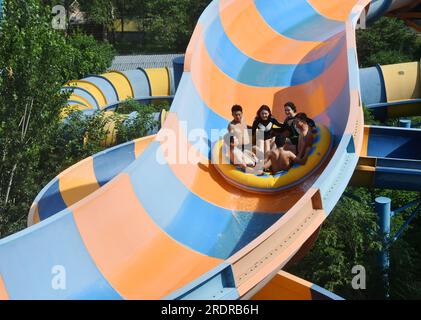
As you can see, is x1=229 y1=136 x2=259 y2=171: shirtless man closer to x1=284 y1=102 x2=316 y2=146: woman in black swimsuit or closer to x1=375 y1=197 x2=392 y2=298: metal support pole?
x1=284 y1=102 x2=316 y2=146: woman in black swimsuit

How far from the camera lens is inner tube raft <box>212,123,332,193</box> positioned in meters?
5.54

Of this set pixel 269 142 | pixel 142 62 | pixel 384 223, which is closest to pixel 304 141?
pixel 269 142

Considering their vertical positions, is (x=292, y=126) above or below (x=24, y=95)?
below

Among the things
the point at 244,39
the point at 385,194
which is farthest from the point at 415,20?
the point at 244,39

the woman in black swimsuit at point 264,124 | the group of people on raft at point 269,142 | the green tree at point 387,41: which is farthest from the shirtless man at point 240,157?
the green tree at point 387,41

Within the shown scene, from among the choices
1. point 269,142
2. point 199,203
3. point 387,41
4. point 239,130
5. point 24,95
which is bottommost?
point 199,203

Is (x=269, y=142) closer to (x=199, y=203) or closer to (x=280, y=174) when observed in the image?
(x=280, y=174)

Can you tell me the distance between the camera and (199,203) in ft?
17.8

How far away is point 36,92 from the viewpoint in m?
7.20

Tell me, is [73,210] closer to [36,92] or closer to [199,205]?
[199,205]

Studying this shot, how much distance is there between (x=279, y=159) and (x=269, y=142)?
302mm

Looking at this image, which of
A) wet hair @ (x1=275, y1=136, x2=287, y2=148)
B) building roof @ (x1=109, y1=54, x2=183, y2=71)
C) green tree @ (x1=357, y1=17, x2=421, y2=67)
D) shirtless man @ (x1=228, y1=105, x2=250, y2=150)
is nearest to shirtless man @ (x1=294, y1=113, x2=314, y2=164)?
wet hair @ (x1=275, y1=136, x2=287, y2=148)

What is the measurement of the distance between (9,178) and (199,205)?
3.54 metres

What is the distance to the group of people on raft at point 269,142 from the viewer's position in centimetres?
577
